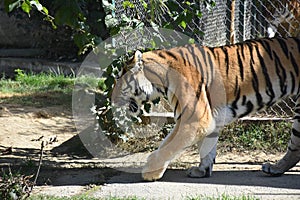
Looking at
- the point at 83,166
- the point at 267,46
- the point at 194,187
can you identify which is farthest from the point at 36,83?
the point at 194,187

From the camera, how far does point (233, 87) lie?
532 cm

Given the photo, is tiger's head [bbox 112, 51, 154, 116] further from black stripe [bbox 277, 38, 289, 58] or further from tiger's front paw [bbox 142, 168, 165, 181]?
black stripe [bbox 277, 38, 289, 58]

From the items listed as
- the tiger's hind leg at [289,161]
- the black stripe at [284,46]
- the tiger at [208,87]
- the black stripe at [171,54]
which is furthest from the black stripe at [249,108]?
the black stripe at [171,54]

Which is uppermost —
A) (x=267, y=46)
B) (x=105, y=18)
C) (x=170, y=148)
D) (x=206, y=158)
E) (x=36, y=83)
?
(x=105, y=18)

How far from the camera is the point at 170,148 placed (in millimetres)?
5109

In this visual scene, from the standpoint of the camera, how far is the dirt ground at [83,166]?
5.09 meters

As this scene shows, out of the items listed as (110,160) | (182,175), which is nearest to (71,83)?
(110,160)

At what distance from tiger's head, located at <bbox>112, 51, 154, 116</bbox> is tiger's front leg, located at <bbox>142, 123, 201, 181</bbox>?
0.41m

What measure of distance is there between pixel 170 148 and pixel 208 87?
0.59 m

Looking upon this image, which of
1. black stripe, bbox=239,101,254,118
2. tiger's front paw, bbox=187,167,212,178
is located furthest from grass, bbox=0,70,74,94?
black stripe, bbox=239,101,254,118

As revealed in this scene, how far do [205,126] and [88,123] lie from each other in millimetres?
2079

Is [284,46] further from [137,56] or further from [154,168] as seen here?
[154,168]

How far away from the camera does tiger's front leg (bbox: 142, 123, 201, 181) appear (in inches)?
200

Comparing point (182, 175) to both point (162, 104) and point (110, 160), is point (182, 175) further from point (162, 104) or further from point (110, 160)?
point (162, 104)
